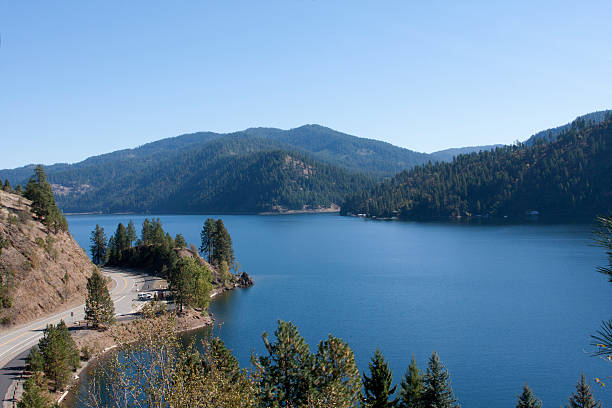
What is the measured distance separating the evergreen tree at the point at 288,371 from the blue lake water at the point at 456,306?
18.0 meters

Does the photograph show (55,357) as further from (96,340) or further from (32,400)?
(32,400)

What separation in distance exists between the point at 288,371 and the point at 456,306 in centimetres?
4675

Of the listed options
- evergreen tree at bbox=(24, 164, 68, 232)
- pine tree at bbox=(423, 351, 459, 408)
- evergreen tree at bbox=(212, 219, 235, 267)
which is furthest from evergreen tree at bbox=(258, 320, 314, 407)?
evergreen tree at bbox=(212, 219, 235, 267)

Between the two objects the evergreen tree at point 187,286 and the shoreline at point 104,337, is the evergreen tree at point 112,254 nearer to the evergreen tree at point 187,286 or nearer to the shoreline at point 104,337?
the shoreline at point 104,337

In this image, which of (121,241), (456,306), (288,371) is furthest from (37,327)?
(456,306)

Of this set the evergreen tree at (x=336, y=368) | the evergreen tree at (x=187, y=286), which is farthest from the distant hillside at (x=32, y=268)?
the evergreen tree at (x=336, y=368)

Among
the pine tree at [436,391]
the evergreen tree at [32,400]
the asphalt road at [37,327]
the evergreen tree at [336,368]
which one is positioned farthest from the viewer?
the asphalt road at [37,327]

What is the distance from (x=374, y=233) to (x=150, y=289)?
111 m

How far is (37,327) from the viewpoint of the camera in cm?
5619

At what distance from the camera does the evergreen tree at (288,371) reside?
28.1 metres

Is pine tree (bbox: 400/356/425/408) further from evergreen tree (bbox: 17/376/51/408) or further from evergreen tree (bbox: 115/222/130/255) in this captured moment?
evergreen tree (bbox: 115/222/130/255)

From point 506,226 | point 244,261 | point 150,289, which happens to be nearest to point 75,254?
point 150,289

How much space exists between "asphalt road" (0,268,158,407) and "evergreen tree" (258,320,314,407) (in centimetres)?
2305

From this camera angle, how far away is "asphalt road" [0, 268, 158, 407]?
141 ft
